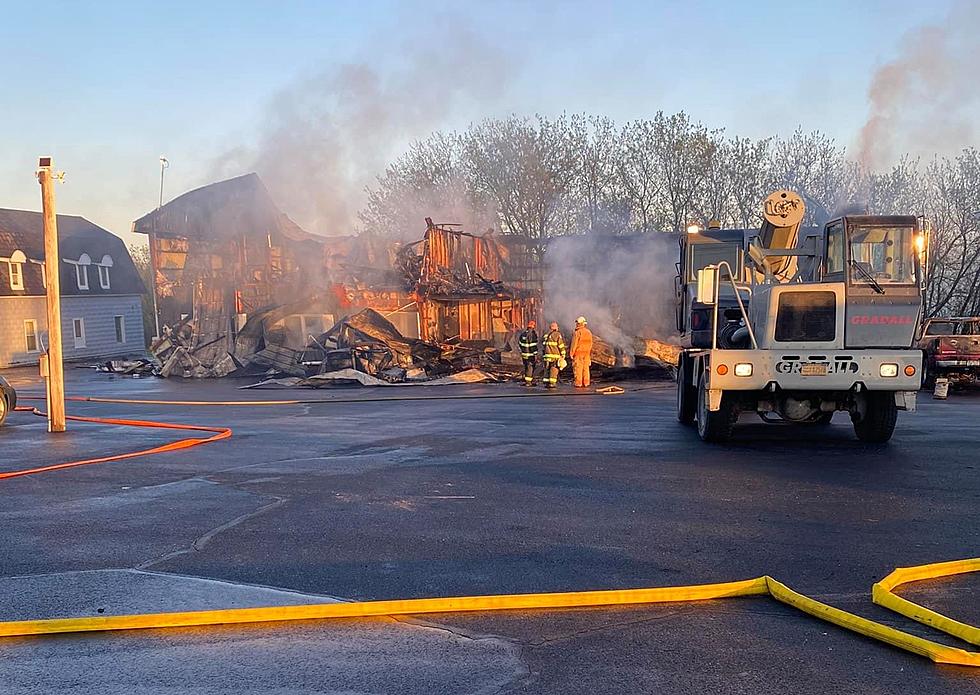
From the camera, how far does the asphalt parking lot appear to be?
172 inches

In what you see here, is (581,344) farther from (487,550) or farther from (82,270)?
(82,270)

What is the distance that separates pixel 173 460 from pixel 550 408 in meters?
7.65

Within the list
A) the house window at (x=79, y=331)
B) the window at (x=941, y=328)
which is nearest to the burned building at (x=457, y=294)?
the window at (x=941, y=328)

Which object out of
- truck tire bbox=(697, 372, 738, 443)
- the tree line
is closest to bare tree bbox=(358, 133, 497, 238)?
the tree line

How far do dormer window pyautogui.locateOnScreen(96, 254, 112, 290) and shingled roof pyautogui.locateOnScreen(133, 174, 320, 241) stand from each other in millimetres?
13940

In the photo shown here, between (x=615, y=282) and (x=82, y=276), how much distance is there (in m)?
26.0

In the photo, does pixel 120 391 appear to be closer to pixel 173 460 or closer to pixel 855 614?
pixel 173 460

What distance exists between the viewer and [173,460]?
11.0m

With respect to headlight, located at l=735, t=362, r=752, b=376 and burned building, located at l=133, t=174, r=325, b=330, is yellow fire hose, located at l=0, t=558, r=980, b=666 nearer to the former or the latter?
headlight, located at l=735, t=362, r=752, b=376

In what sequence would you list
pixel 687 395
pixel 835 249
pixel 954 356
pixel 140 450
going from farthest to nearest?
pixel 954 356 → pixel 687 395 → pixel 140 450 → pixel 835 249

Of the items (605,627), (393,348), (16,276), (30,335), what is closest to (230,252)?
(393,348)

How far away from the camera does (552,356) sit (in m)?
20.3

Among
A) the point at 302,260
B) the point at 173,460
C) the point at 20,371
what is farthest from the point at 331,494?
the point at 20,371

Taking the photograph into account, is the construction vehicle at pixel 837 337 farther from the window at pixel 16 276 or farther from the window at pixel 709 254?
the window at pixel 16 276
